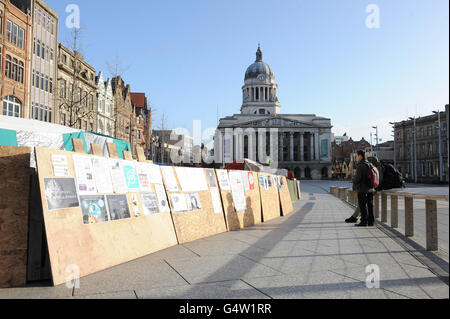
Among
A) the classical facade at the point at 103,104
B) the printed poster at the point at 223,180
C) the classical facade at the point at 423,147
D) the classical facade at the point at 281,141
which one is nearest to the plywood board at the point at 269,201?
the printed poster at the point at 223,180

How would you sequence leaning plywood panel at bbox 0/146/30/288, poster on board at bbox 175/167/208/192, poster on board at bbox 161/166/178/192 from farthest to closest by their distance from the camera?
poster on board at bbox 175/167/208/192, poster on board at bbox 161/166/178/192, leaning plywood panel at bbox 0/146/30/288

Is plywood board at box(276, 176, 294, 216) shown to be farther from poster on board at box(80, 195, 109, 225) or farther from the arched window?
the arched window

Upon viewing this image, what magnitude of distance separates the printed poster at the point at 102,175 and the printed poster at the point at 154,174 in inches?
52.8

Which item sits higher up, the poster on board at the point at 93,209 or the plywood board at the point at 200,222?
the poster on board at the point at 93,209

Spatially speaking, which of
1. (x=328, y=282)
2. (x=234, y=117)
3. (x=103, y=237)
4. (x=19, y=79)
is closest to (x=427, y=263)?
(x=328, y=282)

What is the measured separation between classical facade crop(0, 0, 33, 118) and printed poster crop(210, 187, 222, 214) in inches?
824

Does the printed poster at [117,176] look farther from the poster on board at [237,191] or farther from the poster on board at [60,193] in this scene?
the poster on board at [237,191]

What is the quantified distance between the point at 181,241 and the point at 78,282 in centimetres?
321

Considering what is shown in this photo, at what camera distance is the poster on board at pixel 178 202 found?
787 cm

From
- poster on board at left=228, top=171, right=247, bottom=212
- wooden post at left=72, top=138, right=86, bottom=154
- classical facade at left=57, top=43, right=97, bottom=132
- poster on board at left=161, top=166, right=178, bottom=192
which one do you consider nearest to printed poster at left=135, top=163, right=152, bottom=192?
poster on board at left=161, top=166, right=178, bottom=192

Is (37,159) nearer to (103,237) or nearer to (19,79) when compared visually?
(103,237)

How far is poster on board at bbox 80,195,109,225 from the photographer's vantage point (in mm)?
5348

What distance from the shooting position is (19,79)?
27312mm

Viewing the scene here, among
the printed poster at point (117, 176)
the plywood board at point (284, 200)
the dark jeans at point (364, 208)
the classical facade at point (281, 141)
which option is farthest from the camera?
the classical facade at point (281, 141)
